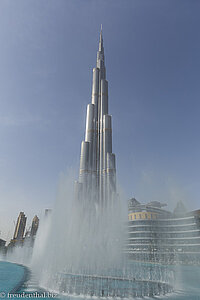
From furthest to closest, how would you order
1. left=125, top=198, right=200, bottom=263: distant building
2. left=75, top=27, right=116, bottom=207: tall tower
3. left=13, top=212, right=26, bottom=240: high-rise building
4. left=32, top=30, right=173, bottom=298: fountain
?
left=13, top=212, right=26, bottom=240: high-rise building, left=75, top=27, right=116, bottom=207: tall tower, left=125, top=198, right=200, bottom=263: distant building, left=32, top=30, right=173, bottom=298: fountain

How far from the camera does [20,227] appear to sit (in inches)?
6132

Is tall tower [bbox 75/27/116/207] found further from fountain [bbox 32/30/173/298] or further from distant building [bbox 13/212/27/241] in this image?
distant building [bbox 13/212/27/241]

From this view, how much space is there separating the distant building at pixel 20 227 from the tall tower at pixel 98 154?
103920 millimetres

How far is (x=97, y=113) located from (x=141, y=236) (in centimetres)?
6842

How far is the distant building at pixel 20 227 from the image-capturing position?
150500 millimetres

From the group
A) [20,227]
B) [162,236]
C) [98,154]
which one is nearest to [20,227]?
[20,227]

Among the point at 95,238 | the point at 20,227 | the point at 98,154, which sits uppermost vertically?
the point at 98,154

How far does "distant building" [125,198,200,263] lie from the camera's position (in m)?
74.3

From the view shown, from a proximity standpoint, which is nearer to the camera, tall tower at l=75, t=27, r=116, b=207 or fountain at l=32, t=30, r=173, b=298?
fountain at l=32, t=30, r=173, b=298

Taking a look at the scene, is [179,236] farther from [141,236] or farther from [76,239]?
[76,239]

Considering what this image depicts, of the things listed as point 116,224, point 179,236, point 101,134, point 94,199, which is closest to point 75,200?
point 94,199

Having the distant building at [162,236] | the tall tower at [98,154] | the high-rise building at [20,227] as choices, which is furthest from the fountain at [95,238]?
the high-rise building at [20,227]

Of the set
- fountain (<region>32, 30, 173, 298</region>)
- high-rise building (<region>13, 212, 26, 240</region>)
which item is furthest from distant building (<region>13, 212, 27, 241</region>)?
fountain (<region>32, 30, 173, 298</region>)

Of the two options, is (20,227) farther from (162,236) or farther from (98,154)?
(162,236)
